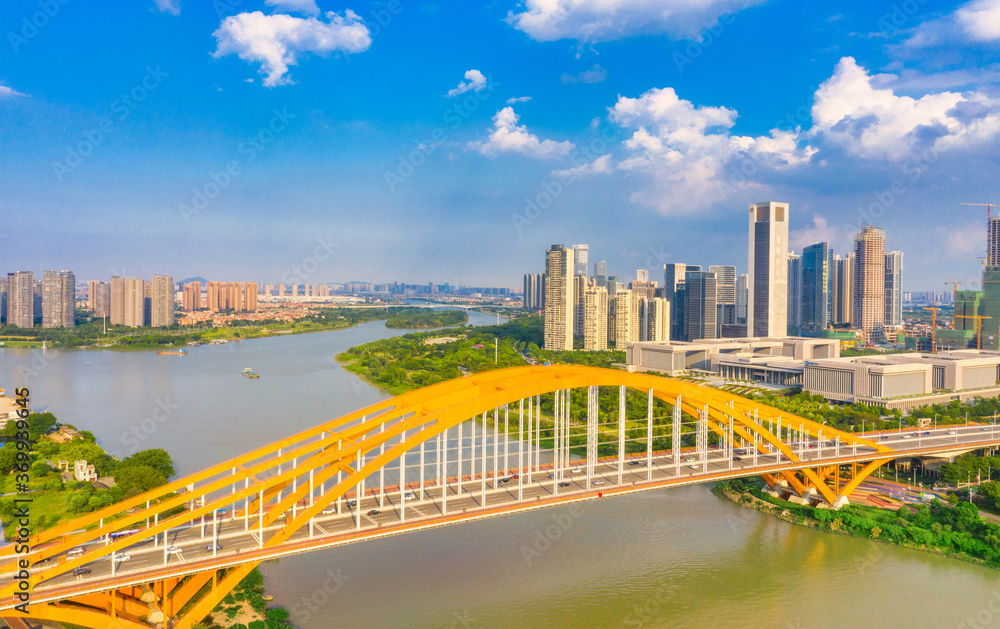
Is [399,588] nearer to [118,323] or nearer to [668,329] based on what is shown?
[668,329]

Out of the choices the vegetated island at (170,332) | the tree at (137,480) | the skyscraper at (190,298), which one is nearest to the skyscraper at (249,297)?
the skyscraper at (190,298)

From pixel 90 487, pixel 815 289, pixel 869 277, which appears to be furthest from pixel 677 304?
pixel 90 487

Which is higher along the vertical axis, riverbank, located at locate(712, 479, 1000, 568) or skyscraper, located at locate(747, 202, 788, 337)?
skyscraper, located at locate(747, 202, 788, 337)

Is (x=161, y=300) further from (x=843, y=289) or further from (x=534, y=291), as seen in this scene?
(x=843, y=289)

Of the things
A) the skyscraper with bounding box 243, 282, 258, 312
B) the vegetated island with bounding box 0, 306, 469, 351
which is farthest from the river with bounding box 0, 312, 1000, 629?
the skyscraper with bounding box 243, 282, 258, 312

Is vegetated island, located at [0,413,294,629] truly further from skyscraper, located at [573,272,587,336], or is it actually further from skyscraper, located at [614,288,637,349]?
skyscraper, located at [573,272,587,336]

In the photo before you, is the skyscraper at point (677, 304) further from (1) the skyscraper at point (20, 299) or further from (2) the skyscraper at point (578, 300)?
(1) the skyscraper at point (20, 299)
